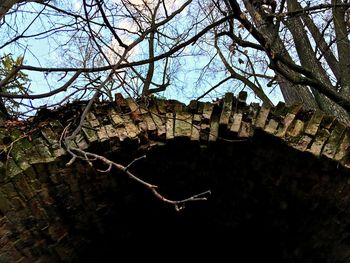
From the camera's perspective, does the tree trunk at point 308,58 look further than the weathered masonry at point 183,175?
Yes

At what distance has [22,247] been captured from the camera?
3260mm

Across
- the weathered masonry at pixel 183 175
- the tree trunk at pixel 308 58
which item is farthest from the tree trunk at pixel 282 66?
the weathered masonry at pixel 183 175

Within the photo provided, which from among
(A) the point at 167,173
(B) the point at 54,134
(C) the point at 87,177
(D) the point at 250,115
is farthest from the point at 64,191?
(D) the point at 250,115

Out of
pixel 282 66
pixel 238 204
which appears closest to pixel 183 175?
pixel 238 204

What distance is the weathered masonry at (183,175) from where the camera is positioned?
339 centimetres

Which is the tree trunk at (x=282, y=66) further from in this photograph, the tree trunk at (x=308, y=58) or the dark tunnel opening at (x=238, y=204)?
the dark tunnel opening at (x=238, y=204)

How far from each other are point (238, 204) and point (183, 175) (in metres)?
0.52

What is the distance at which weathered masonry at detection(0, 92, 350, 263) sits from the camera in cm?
339

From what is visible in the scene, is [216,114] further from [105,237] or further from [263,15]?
[263,15]

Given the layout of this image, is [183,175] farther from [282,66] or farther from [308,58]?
[308,58]

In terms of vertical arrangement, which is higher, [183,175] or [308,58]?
[308,58]

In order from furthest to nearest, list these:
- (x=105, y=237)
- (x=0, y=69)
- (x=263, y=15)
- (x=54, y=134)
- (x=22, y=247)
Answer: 1. (x=0, y=69)
2. (x=263, y=15)
3. (x=105, y=237)
4. (x=54, y=134)
5. (x=22, y=247)

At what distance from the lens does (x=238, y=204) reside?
153 inches

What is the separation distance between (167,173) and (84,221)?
69 centimetres
